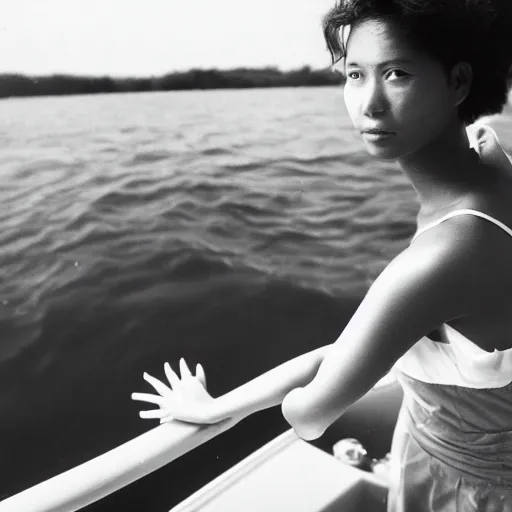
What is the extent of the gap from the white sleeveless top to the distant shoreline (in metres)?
0.66

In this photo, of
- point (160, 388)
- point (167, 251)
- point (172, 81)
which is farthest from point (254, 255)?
point (160, 388)

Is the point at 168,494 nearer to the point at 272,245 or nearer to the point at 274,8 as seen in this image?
the point at 272,245

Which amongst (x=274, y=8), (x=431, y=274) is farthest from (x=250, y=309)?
(x=431, y=274)

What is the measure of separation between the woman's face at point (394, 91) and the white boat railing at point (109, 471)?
1.21ft

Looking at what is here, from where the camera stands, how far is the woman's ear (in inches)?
20.3

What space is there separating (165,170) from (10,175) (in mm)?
→ 302

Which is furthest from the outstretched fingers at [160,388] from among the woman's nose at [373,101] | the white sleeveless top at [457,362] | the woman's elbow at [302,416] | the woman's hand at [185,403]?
the woman's nose at [373,101]

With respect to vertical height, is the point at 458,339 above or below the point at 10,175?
below

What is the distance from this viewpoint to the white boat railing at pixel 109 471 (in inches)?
21.3

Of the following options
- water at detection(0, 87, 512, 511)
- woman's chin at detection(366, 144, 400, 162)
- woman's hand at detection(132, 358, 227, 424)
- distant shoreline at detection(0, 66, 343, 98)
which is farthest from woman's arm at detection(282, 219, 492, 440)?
distant shoreline at detection(0, 66, 343, 98)

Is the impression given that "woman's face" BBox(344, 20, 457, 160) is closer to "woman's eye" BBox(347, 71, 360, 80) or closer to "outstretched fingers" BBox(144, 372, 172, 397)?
"woman's eye" BBox(347, 71, 360, 80)

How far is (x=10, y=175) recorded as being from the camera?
2.94ft

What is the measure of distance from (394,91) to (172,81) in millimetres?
613

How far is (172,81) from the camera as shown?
3.43ft
